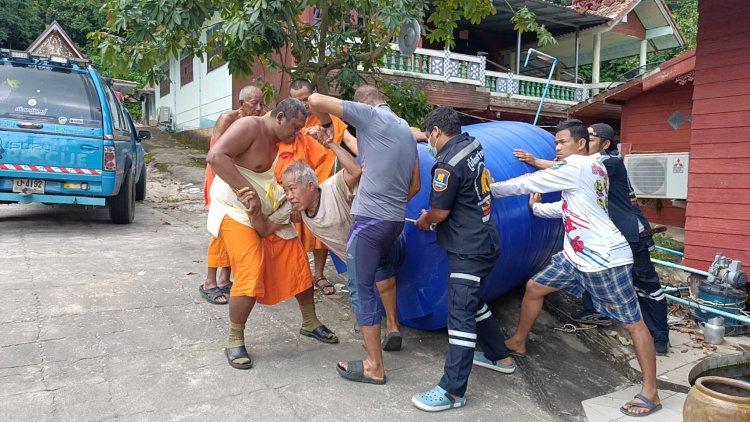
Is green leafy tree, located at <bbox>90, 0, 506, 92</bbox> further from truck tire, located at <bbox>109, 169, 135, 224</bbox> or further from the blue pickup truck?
truck tire, located at <bbox>109, 169, 135, 224</bbox>

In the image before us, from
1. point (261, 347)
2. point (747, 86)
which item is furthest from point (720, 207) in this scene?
point (261, 347)

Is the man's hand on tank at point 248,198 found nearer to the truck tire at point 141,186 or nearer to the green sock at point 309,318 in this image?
the green sock at point 309,318

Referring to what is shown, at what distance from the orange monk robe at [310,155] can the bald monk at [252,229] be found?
0.37 metres

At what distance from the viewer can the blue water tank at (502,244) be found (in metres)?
3.70

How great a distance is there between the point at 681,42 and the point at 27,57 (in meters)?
17.3

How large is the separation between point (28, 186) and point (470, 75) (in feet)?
31.7

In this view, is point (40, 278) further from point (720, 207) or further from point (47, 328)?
point (720, 207)

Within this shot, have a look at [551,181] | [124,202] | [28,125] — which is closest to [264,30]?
[551,181]

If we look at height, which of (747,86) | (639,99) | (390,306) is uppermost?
(639,99)

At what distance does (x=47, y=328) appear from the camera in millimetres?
3559

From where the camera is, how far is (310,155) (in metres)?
4.38

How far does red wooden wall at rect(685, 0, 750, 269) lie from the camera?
5145 mm

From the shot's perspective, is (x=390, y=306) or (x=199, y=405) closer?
(x=199, y=405)

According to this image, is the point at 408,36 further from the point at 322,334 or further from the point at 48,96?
the point at 48,96
